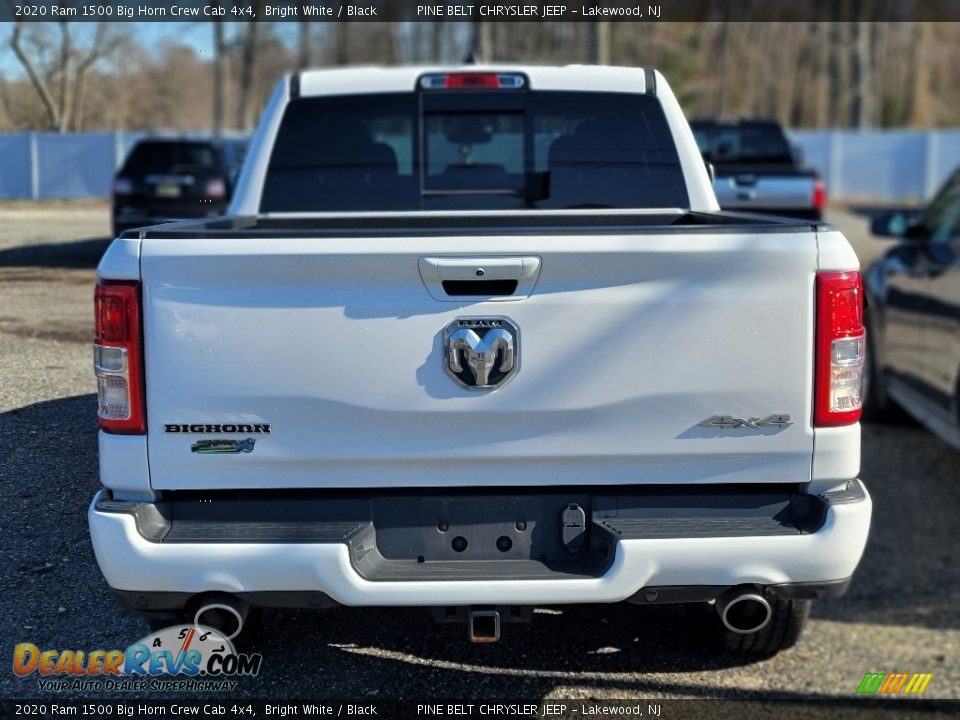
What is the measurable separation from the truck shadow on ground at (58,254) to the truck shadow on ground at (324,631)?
2.11ft

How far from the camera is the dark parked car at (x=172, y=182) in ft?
21.0

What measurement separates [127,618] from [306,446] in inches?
65.5

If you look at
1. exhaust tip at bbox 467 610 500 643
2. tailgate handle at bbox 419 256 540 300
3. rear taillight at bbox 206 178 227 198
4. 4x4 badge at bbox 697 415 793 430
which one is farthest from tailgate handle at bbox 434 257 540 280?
rear taillight at bbox 206 178 227 198

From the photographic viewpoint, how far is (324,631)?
448 cm

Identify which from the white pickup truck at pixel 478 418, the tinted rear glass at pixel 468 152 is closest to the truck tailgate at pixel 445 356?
the white pickup truck at pixel 478 418

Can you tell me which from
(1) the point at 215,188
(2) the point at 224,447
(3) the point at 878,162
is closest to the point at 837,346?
(2) the point at 224,447

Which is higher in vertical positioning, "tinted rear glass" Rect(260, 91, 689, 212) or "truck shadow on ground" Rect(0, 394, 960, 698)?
"tinted rear glass" Rect(260, 91, 689, 212)

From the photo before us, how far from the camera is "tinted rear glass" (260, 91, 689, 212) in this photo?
16.4 ft

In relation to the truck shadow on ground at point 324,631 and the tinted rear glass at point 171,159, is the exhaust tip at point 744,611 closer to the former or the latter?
the truck shadow on ground at point 324,631

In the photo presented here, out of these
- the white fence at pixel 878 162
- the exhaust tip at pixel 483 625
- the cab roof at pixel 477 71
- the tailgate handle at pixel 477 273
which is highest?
the cab roof at pixel 477 71

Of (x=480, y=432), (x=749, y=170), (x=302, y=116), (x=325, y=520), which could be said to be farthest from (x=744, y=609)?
(x=749, y=170)

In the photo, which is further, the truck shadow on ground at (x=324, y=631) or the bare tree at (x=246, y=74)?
the bare tree at (x=246, y=74)

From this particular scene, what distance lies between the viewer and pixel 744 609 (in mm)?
3531

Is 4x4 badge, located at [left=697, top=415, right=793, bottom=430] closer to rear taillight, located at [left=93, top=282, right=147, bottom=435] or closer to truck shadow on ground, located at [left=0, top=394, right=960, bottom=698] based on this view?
truck shadow on ground, located at [left=0, top=394, right=960, bottom=698]
